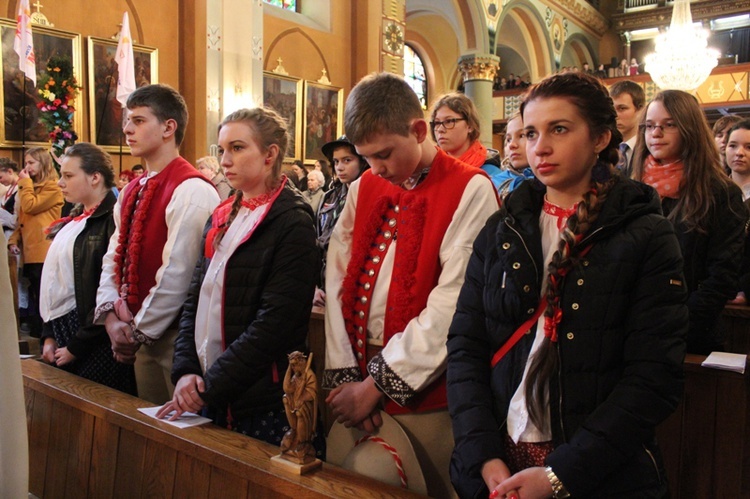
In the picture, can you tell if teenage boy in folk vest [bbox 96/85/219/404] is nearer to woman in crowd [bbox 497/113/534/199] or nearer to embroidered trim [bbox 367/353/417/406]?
embroidered trim [bbox 367/353/417/406]

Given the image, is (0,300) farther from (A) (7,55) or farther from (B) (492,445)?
(A) (7,55)

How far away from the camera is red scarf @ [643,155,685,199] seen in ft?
8.77

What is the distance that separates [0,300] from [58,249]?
2.24m

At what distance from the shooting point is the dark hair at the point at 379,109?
6.40 feet

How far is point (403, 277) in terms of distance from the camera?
202cm

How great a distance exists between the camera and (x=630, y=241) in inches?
58.7

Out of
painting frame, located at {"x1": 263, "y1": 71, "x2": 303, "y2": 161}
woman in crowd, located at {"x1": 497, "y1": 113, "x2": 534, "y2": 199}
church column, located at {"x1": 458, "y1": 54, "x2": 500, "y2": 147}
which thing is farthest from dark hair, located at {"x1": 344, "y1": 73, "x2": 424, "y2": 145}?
church column, located at {"x1": 458, "y1": 54, "x2": 500, "y2": 147}

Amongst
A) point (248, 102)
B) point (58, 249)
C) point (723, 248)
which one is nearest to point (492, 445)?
point (723, 248)

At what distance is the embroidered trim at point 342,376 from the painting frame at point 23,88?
6.57 metres

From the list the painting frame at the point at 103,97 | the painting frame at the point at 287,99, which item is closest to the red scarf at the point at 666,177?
the painting frame at the point at 103,97

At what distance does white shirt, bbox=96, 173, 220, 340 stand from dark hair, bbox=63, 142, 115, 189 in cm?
63

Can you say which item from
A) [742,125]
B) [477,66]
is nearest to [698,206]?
[742,125]

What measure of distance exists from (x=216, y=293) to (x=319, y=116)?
9.33 m

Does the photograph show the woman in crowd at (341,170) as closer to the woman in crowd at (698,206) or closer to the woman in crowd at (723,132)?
the woman in crowd at (698,206)
